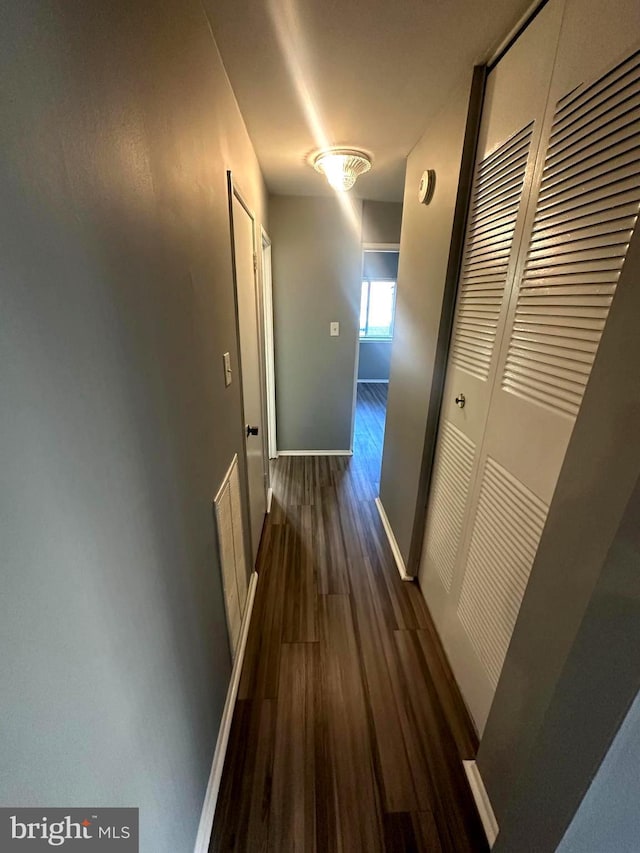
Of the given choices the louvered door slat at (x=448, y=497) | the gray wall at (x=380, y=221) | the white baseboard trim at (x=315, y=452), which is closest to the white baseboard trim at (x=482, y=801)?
the louvered door slat at (x=448, y=497)

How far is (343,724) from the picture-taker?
1.31 m

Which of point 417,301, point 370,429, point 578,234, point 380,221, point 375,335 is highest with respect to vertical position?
point 380,221

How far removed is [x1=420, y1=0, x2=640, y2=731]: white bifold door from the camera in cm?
79

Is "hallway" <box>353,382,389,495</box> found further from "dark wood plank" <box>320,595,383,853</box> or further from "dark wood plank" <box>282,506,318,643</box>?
"dark wood plank" <box>320,595,383,853</box>

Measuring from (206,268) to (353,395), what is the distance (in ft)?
7.88

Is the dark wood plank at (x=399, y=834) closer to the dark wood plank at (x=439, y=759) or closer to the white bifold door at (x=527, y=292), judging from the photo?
the dark wood plank at (x=439, y=759)

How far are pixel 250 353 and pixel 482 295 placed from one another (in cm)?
119

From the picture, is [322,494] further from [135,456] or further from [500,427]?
[135,456]

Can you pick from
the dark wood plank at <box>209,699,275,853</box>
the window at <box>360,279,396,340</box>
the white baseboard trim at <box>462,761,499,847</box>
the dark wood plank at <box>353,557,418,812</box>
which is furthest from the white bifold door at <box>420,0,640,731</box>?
the window at <box>360,279,396,340</box>

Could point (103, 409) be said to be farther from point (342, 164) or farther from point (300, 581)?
point (342, 164)

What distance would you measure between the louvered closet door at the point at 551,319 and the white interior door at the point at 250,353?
44.6 inches

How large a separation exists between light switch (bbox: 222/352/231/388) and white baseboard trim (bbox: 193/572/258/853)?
1.16 metres

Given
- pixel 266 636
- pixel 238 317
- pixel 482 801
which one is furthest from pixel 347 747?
pixel 238 317

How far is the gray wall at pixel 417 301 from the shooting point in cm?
146
